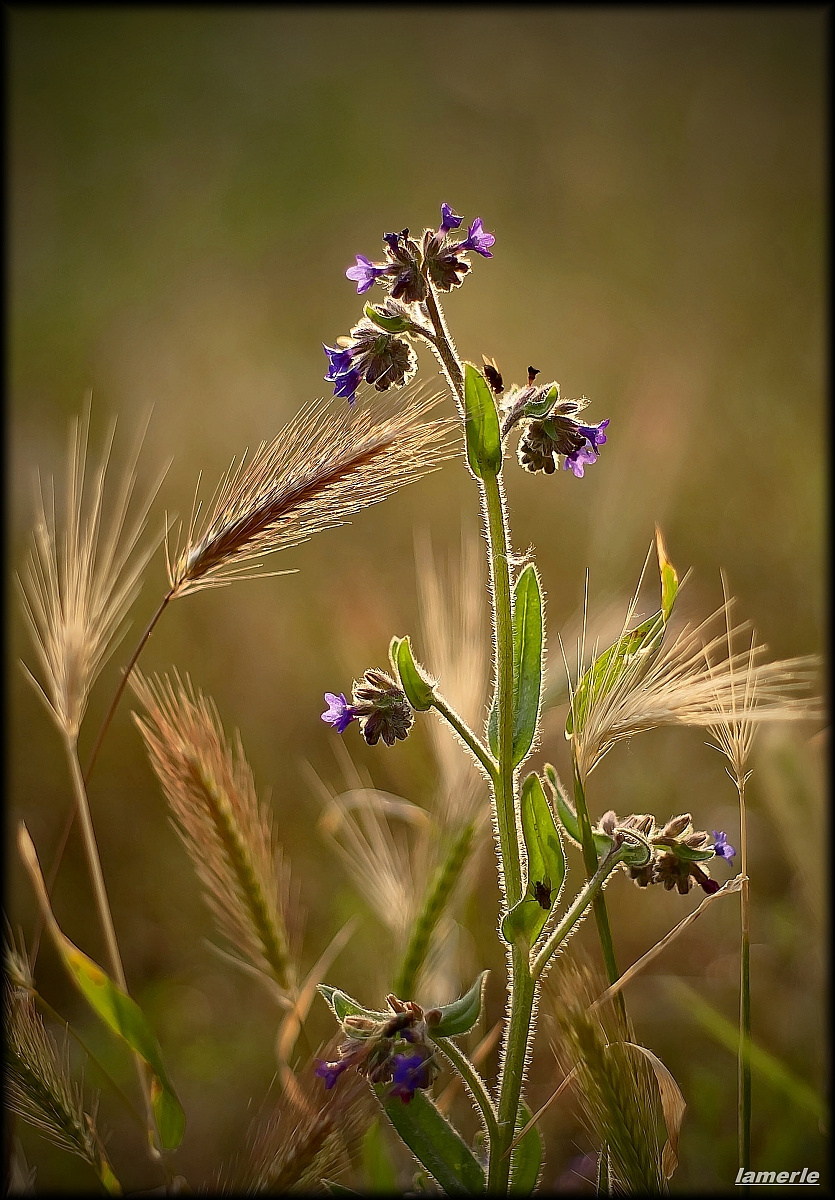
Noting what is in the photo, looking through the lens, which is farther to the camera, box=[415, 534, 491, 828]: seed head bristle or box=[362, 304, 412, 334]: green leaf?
box=[415, 534, 491, 828]: seed head bristle

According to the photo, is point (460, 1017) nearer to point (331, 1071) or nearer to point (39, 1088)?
point (331, 1071)

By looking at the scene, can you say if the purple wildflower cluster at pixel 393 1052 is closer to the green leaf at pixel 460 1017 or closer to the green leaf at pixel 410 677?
the green leaf at pixel 460 1017

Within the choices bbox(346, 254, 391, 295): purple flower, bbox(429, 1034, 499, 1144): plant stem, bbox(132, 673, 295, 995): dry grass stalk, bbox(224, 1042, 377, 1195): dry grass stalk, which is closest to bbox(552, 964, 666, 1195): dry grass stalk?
bbox(429, 1034, 499, 1144): plant stem

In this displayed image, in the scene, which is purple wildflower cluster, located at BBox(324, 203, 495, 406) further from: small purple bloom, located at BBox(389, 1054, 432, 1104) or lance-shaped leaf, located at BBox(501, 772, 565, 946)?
small purple bloom, located at BBox(389, 1054, 432, 1104)

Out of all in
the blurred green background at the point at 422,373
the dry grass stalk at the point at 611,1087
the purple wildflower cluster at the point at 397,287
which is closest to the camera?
the dry grass stalk at the point at 611,1087

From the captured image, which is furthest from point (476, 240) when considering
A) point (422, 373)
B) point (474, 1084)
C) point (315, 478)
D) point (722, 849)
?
point (422, 373)

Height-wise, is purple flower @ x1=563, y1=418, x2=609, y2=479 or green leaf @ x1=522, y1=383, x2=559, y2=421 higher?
green leaf @ x1=522, y1=383, x2=559, y2=421

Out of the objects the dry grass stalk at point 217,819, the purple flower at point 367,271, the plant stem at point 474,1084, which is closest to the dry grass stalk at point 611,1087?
the plant stem at point 474,1084
